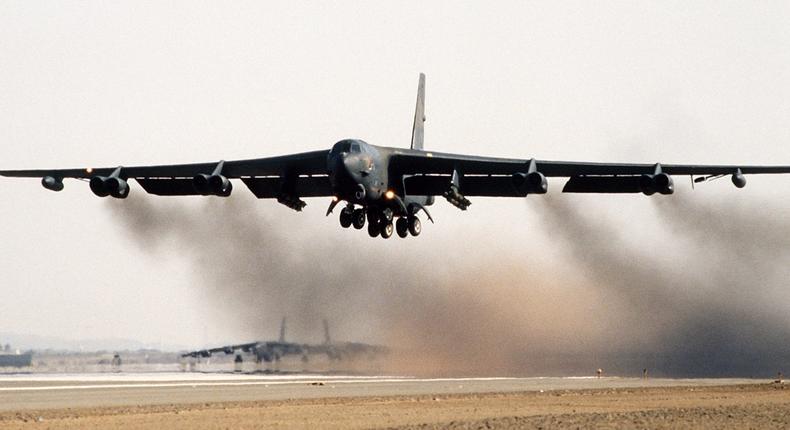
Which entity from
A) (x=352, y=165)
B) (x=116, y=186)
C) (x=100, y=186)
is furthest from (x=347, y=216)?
(x=100, y=186)

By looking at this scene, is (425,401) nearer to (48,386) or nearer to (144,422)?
(144,422)

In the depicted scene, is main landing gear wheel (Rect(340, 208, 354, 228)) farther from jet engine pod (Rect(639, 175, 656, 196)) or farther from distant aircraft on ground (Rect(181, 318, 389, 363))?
distant aircraft on ground (Rect(181, 318, 389, 363))

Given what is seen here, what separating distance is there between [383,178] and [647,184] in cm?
1093

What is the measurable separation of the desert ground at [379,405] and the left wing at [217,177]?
28.5ft

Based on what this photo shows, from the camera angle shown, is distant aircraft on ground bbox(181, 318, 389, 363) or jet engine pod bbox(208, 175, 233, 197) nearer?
jet engine pod bbox(208, 175, 233, 197)

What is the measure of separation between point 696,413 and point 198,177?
22.1m

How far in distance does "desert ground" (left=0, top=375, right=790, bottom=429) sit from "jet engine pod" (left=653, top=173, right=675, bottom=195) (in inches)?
335

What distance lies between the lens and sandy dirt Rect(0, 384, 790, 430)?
31.7 meters

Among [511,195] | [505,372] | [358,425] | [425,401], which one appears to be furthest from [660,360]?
[358,425]

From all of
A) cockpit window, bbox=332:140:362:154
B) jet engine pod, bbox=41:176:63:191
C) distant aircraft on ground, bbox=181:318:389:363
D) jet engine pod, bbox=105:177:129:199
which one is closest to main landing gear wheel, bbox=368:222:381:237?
cockpit window, bbox=332:140:362:154

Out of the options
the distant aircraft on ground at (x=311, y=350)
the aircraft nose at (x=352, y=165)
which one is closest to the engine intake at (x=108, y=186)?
the aircraft nose at (x=352, y=165)

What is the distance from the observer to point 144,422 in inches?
1265

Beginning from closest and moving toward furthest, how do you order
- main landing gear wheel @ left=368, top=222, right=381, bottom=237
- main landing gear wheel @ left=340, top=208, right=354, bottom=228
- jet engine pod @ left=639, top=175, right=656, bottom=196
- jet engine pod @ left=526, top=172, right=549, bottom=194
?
jet engine pod @ left=526, top=172, right=549, bottom=194
jet engine pod @ left=639, top=175, right=656, bottom=196
main landing gear wheel @ left=340, top=208, right=354, bottom=228
main landing gear wheel @ left=368, top=222, right=381, bottom=237

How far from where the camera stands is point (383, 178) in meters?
45.8
